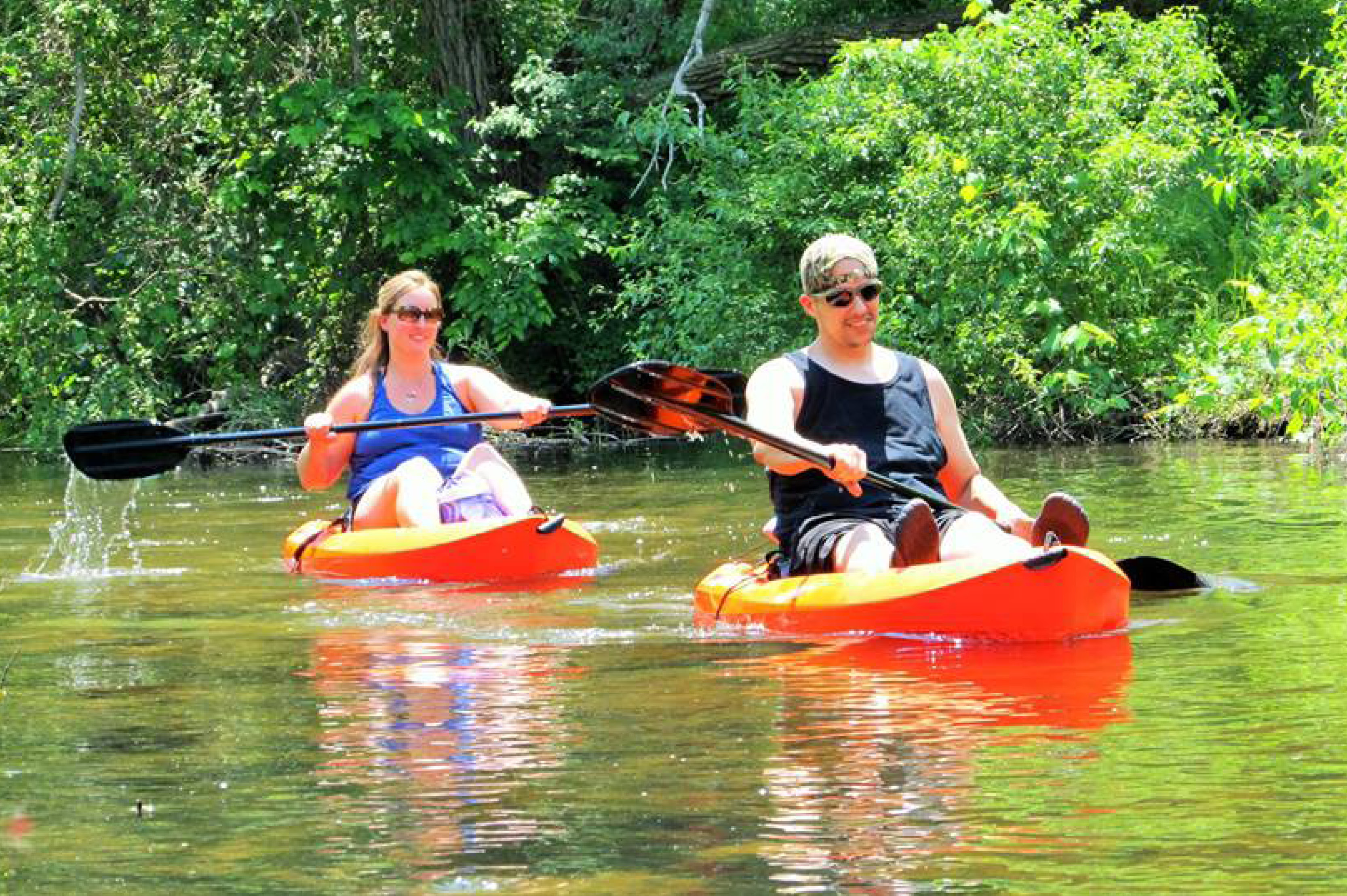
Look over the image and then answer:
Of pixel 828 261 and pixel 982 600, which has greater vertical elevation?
pixel 828 261

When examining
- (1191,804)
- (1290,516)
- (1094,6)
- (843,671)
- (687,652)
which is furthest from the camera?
(1094,6)

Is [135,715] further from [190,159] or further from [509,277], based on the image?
[190,159]

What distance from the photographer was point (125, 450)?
8469 millimetres

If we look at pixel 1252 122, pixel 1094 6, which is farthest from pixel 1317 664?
pixel 1094 6

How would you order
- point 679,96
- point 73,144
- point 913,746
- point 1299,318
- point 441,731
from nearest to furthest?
point 913,746 < point 441,731 < point 1299,318 < point 73,144 < point 679,96

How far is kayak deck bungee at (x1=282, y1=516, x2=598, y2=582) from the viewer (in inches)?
316

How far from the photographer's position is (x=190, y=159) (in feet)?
59.8

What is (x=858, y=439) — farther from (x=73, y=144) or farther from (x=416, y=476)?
(x=73, y=144)

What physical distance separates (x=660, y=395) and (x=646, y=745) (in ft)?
7.43

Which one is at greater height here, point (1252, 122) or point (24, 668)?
point (1252, 122)

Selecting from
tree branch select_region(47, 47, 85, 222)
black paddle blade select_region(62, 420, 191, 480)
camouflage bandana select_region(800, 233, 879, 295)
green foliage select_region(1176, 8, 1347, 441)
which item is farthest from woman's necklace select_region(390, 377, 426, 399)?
tree branch select_region(47, 47, 85, 222)

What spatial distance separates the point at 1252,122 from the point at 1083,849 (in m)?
13.7

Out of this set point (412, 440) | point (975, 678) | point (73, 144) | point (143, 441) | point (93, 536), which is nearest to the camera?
point (975, 678)

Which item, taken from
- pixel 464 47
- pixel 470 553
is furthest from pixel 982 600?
pixel 464 47
